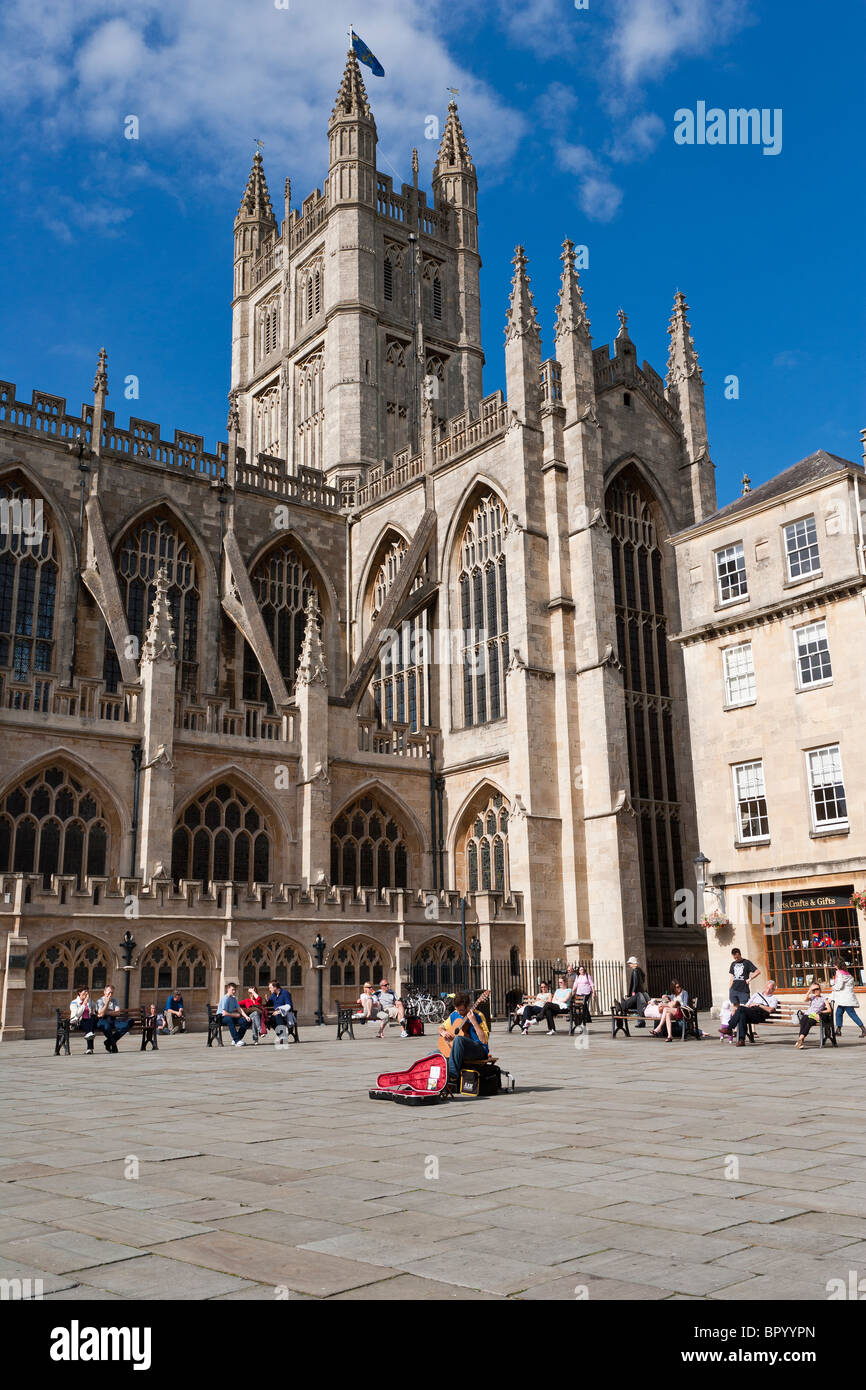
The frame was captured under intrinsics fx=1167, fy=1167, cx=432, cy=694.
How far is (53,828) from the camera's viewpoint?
28297mm

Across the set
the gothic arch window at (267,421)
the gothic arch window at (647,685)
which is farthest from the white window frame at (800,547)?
the gothic arch window at (267,421)

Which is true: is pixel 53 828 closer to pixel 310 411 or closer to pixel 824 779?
pixel 824 779

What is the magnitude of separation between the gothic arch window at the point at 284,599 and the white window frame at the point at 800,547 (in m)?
18.4

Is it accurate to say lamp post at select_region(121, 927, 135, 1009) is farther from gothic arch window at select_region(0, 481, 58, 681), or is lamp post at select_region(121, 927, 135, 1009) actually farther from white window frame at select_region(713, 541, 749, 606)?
white window frame at select_region(713, 541, 749, 606)

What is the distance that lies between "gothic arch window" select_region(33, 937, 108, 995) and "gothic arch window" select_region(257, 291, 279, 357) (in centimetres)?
3704

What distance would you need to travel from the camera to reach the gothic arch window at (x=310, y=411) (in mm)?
50131

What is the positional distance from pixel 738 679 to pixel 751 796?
111 inches

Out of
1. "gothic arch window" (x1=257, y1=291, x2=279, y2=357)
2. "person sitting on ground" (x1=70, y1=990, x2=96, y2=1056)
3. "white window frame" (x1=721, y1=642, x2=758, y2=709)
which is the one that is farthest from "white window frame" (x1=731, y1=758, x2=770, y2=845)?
"gothic arch window" (x1=257, y1=291, x2=279, y2=357)

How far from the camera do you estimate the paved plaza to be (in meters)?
5.17

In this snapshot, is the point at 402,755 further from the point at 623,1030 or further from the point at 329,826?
the point at 623,1030

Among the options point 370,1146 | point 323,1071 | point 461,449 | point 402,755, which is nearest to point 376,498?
point 461,449

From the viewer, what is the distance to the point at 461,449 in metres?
37.9

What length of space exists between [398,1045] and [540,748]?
12.7 meters

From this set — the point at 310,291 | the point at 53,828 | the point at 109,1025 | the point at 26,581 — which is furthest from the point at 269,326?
the point at 109,1025
